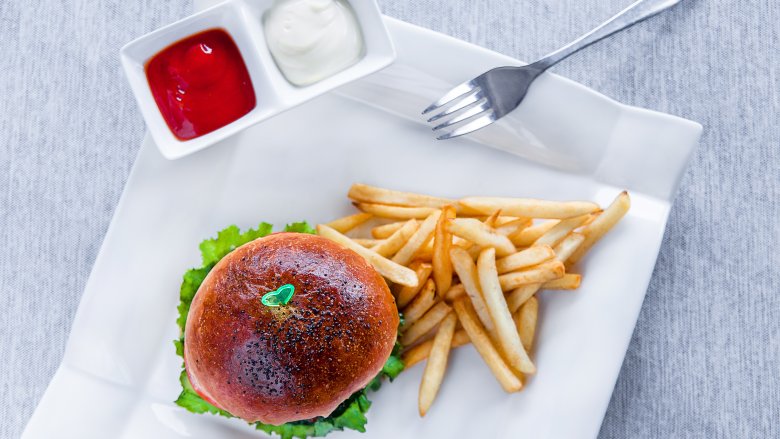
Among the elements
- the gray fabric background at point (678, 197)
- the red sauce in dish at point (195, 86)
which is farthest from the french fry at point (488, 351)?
the red sauce in dish at point (195, 86)

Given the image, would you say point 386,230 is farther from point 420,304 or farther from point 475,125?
point 475,125

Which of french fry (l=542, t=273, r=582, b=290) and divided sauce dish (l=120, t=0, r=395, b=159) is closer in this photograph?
divided sauce dish (l=120, t=0, r=395, b=159)

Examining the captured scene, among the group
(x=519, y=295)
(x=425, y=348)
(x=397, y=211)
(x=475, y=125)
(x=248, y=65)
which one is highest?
(x=248, y=65)

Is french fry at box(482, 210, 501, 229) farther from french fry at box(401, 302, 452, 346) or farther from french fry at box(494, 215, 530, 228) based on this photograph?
french fry at box(401, 302, 452, 346)

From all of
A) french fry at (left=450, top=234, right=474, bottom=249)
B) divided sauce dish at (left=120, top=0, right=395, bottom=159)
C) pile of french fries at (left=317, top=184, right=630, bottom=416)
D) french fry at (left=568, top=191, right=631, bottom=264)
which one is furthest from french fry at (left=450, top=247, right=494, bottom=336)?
divided sauce dish at (left=120, top=0, right=395, bottom=159)

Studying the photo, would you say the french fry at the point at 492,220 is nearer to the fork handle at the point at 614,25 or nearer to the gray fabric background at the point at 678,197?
the fork handle at the point at 614,25

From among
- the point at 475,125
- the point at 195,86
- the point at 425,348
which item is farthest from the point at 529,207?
the point at 195,86
